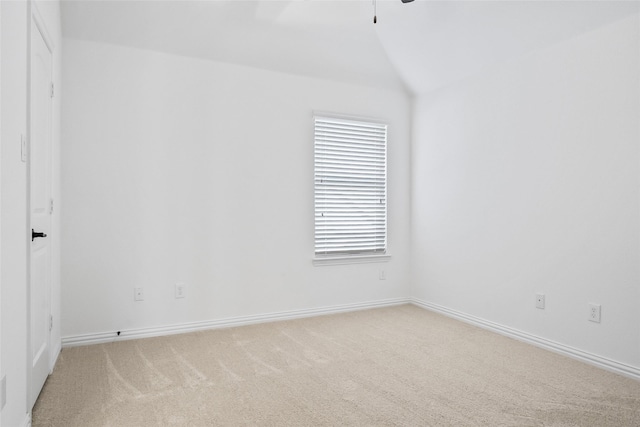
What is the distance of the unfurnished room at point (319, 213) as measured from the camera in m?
2.27

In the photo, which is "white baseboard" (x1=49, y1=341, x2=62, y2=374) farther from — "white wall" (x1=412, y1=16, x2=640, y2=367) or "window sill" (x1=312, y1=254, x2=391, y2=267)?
"white wall" (x1=412, y1=16, x2=640, y2=367)

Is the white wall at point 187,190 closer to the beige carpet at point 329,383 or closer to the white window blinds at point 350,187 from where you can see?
the white window blinds at point 350,187

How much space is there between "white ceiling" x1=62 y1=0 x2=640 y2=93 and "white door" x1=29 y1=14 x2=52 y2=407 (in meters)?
0.90

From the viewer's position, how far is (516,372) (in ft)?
8.97

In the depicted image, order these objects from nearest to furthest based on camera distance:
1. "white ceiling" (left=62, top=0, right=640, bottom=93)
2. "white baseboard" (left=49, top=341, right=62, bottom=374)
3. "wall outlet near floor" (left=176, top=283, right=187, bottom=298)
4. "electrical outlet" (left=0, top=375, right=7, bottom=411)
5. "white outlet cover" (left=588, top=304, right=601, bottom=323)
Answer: "electrical outlet" (left=0, top=375, right=7, bottom=411) < "white baseboard" (left=49, top=341, right=62, bottom=374) < "white outlet cover" (left=588, top=304, right=601, bottom=323) < "white ceiling" (left=62, top=0, right=640, bottom=93) < "wall outlet near floor" (left=176, top=283, right=187, bottom=298)

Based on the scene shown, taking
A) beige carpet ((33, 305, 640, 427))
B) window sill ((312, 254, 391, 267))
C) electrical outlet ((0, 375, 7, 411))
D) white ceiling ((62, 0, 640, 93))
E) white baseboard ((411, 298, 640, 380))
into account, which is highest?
white ceiling ((62, 0, 640, 93))

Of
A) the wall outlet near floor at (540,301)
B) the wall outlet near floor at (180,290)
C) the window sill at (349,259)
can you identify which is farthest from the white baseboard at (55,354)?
the wall outlet near floor at (540,301)

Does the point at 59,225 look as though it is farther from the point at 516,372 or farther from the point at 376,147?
the point at 516,372

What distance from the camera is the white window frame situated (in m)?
4.21

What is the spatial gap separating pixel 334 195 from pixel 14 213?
2930 millimetres

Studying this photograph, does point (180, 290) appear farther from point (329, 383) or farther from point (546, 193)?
point (546, 193)

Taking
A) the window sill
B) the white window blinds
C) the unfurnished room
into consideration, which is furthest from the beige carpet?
the white window blinds

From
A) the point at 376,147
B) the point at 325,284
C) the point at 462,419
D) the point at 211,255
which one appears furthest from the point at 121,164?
the point at 462,419

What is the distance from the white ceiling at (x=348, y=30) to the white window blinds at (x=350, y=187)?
578mm
